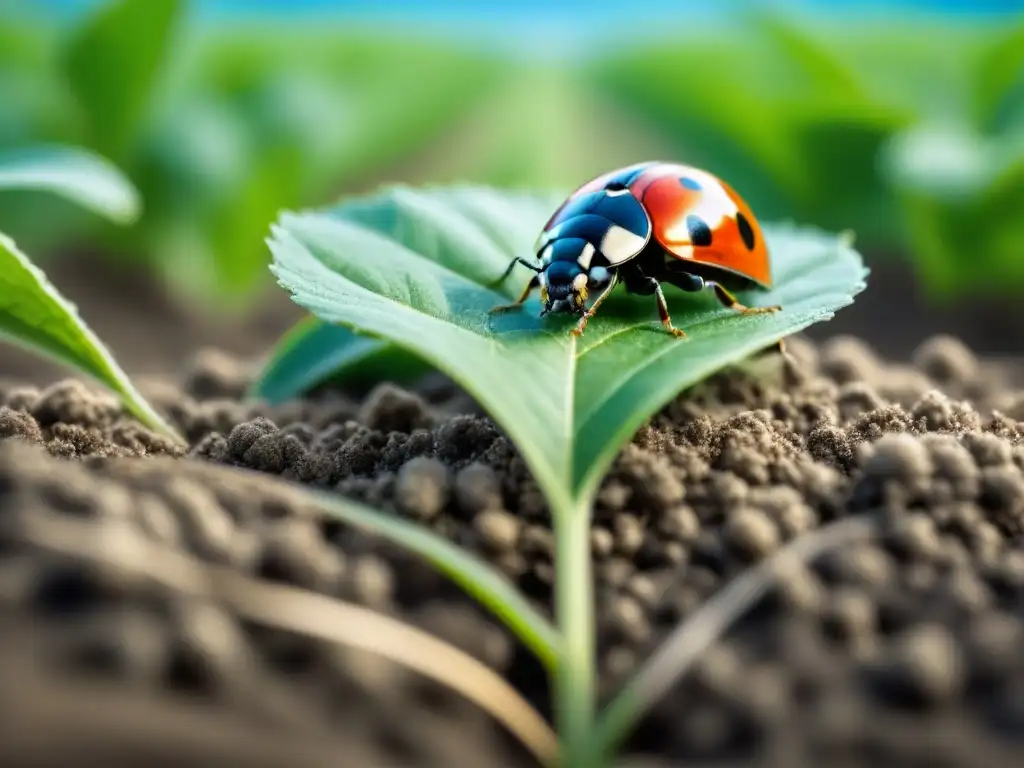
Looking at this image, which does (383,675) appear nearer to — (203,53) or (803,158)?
(803,158)

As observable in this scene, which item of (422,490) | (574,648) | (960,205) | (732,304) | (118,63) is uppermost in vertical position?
(118,63)

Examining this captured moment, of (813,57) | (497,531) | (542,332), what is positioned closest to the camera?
(497,531)

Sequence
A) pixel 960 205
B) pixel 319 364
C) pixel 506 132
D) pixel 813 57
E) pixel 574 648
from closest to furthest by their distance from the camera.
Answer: pixel 574 648
pixel 319 364
pixel 960 205
pixel 813 57
pixel 506 132

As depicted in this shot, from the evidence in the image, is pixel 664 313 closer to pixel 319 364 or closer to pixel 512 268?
pixel 512 268

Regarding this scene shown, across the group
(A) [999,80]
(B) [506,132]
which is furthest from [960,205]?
(B) [506,132]

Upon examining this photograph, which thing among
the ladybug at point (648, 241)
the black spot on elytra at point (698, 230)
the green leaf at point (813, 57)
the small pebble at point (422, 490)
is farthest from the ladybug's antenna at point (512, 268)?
the green leaf at point (813, 57)

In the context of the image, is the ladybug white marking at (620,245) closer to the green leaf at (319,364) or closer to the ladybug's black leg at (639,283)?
the ladybug's black leg at (639,283)
